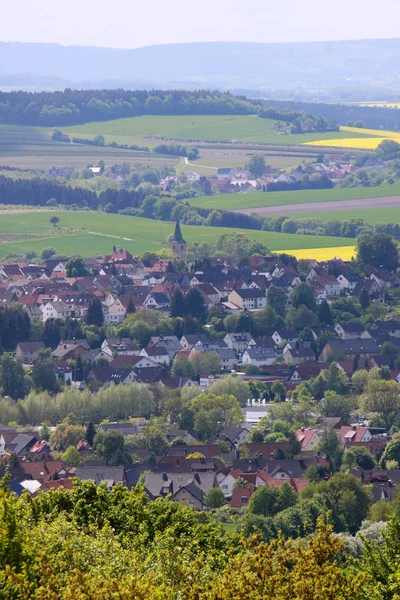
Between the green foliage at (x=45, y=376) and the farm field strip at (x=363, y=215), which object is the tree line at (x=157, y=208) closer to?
the farm field strip at (x=363, y=215)

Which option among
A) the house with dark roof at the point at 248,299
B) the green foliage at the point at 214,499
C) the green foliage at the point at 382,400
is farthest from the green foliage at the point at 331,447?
the house with dark roof at the point at 248,299

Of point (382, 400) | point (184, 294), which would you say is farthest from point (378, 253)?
point (382, 400)

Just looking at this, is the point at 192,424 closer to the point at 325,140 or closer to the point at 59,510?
the point at 59,510

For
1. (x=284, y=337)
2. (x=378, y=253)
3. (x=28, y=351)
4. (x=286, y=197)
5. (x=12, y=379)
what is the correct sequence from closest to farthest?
(x=12, y=379) < (x=28, y=351) < (x=284, y=337) < (x=378, y=253) < (x=286, y=197)

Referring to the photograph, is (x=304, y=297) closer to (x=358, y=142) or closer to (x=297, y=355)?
(x=297, y=355)

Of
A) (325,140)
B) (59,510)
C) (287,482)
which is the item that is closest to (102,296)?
(287,482)

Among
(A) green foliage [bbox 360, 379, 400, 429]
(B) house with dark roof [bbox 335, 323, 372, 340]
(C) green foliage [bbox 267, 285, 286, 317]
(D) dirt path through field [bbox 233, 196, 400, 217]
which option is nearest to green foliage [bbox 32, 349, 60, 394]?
(A) green foliage [bbox 360, 379, 400, 429]
